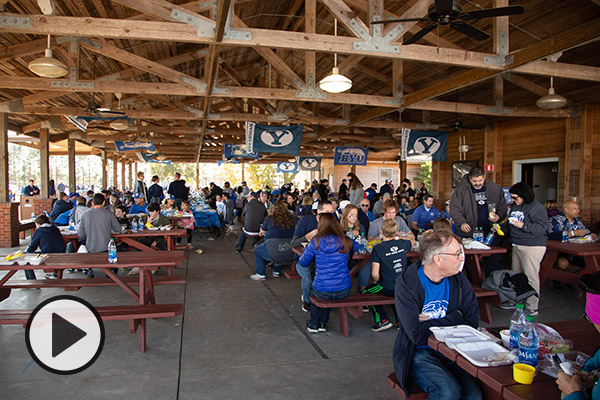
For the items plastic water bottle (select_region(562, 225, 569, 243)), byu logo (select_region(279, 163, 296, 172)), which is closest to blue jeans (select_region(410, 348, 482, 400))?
plastic water bottle (select_region(562, 225, 569, 243))

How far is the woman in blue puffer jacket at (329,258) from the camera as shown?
13.8 ft

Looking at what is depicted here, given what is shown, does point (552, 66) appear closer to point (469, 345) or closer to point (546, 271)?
point (546, 271)

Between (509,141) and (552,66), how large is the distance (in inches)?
247

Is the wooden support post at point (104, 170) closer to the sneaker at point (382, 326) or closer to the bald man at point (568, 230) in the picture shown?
the sneaker at point (382, 326)

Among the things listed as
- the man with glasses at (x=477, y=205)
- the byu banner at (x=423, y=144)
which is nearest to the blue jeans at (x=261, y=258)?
the man with glasses at (x=477, y=205)

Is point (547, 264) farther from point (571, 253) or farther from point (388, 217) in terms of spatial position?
point (388, 217)

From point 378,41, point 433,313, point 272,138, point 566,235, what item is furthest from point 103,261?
point 272,138

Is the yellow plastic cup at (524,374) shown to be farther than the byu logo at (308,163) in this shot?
No

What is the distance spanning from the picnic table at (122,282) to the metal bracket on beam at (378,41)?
3.81 m

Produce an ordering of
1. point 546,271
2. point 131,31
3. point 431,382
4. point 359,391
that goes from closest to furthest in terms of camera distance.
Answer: point 431,382
point 359,391
point 131,31
point 546,271

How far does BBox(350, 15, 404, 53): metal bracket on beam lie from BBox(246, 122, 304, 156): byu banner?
20.1 ft

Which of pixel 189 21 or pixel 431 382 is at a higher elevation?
pixel 189 21

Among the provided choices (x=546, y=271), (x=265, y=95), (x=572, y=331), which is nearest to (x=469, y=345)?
(x=572, y=331)

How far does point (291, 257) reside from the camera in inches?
273
